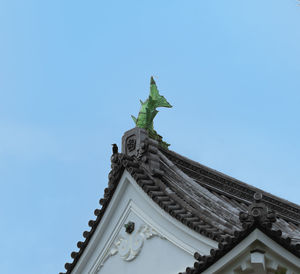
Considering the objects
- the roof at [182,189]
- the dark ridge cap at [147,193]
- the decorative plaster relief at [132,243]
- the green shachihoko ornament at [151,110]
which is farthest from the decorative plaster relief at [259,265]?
the green shachihoko ornament at [151,110]

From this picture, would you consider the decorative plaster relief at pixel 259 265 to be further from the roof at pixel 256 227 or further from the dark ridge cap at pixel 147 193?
the dark ridge cap at pixel 147 193

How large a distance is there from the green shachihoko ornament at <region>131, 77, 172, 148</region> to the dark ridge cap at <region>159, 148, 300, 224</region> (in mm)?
590

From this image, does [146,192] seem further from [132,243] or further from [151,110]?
[151,110]

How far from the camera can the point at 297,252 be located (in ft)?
47.0

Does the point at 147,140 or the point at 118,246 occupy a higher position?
the point at 147,140

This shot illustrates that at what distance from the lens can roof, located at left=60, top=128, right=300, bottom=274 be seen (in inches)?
662

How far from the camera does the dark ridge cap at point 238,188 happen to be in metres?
20.4

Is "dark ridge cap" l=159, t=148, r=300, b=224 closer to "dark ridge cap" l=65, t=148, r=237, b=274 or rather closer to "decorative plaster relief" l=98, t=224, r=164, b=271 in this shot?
"dark ridge cap" l=65, t=148, r=237, b=274

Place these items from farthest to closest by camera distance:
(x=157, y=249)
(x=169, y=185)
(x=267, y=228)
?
(x=169, y=185), (x=157, y=249), (x=267, y=228)

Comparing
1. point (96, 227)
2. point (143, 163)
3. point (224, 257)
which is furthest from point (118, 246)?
point (224, 257)

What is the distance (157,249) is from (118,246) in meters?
1.33

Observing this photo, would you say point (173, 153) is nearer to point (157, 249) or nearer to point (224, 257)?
point (157, 249)

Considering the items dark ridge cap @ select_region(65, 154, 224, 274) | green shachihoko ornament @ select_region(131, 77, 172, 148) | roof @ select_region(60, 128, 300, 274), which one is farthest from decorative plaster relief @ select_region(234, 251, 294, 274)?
green shachihoko ornament @ select_region(131, 77, 172, 148)

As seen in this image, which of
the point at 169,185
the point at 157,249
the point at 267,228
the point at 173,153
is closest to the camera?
the point at 267,228
